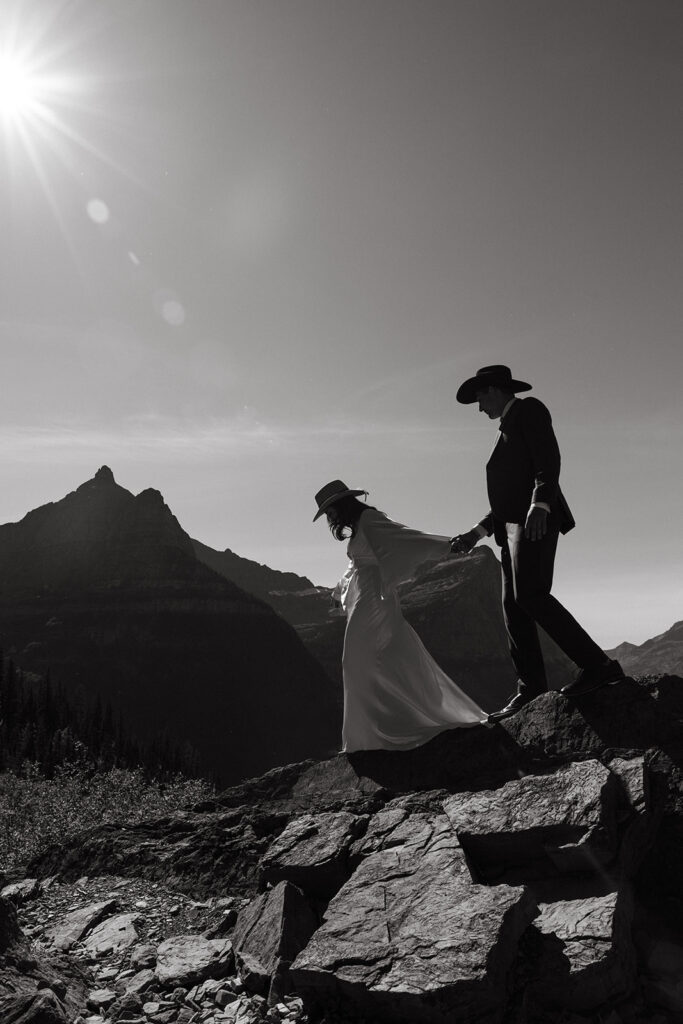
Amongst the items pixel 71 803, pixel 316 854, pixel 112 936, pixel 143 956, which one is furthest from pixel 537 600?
pixel 71 803

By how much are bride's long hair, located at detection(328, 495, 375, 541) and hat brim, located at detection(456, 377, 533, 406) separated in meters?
1.60

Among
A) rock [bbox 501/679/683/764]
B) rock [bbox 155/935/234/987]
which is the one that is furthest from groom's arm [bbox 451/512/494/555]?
rock [bbox 155/935/234/987]

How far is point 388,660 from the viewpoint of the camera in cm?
753

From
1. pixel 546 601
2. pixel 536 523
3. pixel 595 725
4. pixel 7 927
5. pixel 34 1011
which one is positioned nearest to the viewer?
pixel 34 1011

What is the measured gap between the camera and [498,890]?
4293 mm

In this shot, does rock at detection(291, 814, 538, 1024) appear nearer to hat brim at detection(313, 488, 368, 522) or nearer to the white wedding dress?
the white wedding dress

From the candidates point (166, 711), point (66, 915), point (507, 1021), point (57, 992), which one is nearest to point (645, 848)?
point (507, 1021)

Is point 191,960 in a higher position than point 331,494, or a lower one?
lower

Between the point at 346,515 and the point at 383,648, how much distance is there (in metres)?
1.49

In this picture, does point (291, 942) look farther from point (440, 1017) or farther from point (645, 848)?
point (645, 848)

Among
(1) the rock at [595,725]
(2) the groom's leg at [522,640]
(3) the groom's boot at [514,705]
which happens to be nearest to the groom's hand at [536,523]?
(2) the groom's leg at [522,640]

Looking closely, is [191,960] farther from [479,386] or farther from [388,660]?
[479,386]

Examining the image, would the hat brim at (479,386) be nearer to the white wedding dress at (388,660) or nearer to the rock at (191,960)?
the white wedding dress at (388,660)

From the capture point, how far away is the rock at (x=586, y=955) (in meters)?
3.89
